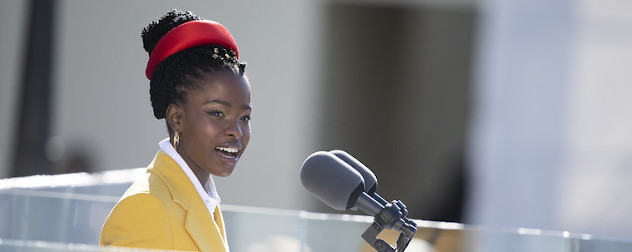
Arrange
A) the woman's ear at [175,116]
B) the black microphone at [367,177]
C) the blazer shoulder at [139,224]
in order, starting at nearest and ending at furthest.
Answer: the blazer shoulder at [139,224], the black microphone at [367,177], the woman's ear at [175,116]

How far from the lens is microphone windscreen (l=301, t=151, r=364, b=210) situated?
2273 mm

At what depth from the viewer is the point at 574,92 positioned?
252 inches

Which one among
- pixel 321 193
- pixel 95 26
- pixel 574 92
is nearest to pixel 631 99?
pixel 574 92

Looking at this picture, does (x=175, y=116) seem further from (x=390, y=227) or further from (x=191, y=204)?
(x=390, y=227)

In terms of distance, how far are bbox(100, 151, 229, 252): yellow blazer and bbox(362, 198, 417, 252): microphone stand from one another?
37cm

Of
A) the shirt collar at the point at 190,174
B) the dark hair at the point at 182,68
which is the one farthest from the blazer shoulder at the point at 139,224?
the dark hair at the point at 182,68

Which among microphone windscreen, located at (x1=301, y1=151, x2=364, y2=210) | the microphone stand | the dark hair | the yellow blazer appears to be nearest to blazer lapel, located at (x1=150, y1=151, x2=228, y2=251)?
the yellow blazer

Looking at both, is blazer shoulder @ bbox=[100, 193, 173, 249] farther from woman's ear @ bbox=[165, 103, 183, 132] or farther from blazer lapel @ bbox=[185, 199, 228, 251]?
woman's ear @ bbox=[165, 103, 183, 132]

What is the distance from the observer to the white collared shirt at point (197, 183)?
2457 millimetres

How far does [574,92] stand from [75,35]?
122 inches

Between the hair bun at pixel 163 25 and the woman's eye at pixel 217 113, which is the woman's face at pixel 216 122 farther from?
the hair bun at pixel 163 25

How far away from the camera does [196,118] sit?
241cm

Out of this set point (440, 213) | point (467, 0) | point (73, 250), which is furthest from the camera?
point (467, 0)

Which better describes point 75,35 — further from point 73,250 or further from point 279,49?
point 73,250
